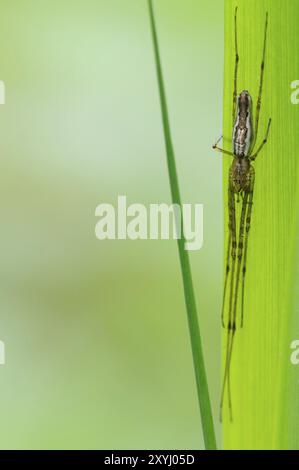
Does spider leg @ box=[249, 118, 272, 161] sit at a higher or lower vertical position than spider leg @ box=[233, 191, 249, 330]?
higher

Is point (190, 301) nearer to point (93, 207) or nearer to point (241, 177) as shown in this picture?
point (241, 177)

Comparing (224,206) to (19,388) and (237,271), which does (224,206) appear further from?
(19,388)

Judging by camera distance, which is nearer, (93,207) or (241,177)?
(241,177)

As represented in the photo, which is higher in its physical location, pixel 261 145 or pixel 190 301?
pixel 261 145

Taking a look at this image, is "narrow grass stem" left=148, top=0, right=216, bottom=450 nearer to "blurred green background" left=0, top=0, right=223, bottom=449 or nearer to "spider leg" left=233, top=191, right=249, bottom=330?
"spider leg" left=233, top=191, right=249, bottom=330

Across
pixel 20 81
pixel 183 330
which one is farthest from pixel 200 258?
pixel 20 81

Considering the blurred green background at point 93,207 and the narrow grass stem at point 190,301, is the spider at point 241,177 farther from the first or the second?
the blurred green background at point 93,207

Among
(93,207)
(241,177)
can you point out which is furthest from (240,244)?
(93,207)

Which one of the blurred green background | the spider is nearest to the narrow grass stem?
the spider

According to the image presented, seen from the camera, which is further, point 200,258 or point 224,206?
point 200,258
